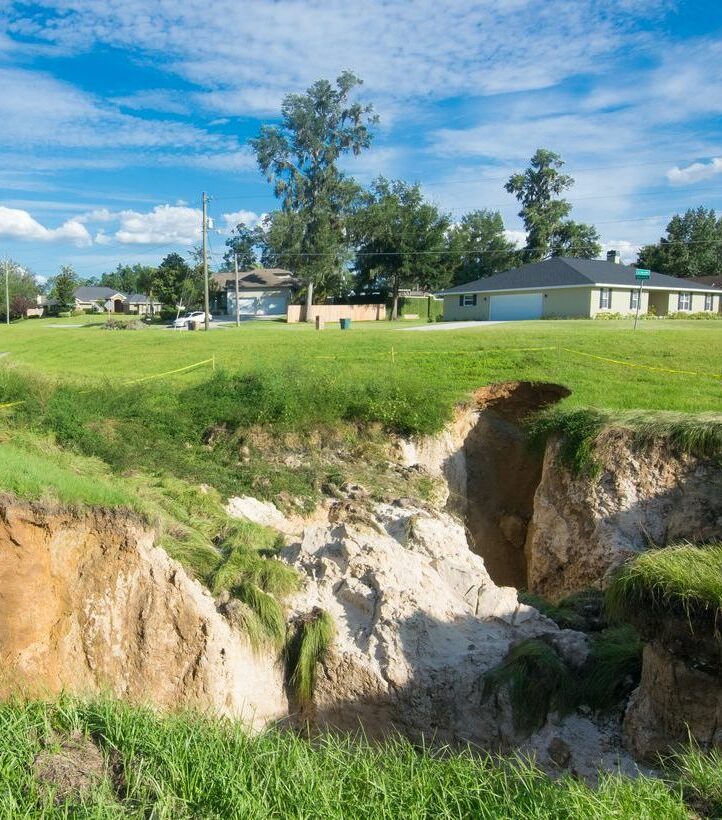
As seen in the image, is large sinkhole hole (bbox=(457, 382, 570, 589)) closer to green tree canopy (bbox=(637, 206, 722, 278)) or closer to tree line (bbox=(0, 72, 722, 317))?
tree line (bbox=(0, 72, 722, 317))

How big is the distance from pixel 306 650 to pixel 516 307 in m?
38.6

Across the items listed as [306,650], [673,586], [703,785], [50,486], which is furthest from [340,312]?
[703,785]

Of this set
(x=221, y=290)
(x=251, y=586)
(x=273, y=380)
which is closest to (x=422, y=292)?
(x=221, y=290)

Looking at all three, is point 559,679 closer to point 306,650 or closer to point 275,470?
point 306,650

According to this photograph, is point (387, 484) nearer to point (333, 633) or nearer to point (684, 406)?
point (333, 633)

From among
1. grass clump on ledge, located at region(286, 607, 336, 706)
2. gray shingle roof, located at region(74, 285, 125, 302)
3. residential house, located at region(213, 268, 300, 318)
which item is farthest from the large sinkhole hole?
gray shingle roof, located at region(74, 285, 125, 302)

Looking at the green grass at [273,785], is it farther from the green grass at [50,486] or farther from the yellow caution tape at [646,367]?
the yellow caution tape at [646,367]

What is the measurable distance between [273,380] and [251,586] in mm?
6465

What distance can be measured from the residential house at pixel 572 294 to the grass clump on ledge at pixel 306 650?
3539 centimetres

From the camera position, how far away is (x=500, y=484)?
539 inches

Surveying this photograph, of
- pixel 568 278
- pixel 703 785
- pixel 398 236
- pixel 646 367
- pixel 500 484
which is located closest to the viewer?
pixel 703 785

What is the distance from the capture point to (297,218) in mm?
51000

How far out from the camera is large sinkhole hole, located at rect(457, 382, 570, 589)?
1313 cm

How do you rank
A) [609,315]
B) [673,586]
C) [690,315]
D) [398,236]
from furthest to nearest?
[398,236] < [690,315] < [609,315] < [673,586]
